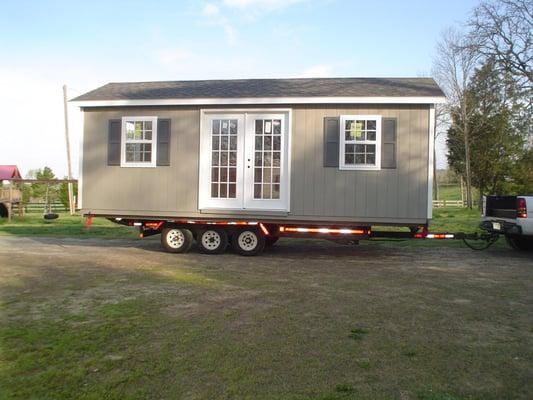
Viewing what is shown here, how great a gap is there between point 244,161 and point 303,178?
4.33 feet

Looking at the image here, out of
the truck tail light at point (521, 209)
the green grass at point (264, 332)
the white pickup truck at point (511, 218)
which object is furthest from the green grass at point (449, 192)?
the green grass at point (264, 332)

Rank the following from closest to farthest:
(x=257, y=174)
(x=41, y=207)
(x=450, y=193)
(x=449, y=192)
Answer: (x=257, y=174)
(x=41, y=207)
(x=450, y=193)
(x=449, y=192)

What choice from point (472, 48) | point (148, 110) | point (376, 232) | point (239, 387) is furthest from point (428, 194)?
point (472, 48)

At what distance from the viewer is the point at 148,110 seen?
10469mm

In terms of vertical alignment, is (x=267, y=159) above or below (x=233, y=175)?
above

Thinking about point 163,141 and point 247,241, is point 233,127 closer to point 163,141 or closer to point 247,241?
point 163,141

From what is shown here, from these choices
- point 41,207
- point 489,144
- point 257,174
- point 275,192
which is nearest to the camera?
point 275,192

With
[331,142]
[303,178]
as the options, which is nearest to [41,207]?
[303,178]

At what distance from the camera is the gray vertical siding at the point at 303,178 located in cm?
942

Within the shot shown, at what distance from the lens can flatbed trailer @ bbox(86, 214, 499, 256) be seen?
9750 mm

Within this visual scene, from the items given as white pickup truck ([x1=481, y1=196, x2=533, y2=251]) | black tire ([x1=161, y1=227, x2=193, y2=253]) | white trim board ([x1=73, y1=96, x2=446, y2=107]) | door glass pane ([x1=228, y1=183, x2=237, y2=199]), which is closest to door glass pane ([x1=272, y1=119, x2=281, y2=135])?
white trim board ([x1=73, y1=96, x2=446, y2=107])

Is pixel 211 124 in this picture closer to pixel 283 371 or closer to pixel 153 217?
pixel 153 217

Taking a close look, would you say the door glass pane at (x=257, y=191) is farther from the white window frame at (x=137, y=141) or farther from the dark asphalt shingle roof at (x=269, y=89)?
the white window frame at (x=137, y=141)

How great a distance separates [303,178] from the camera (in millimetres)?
9781
